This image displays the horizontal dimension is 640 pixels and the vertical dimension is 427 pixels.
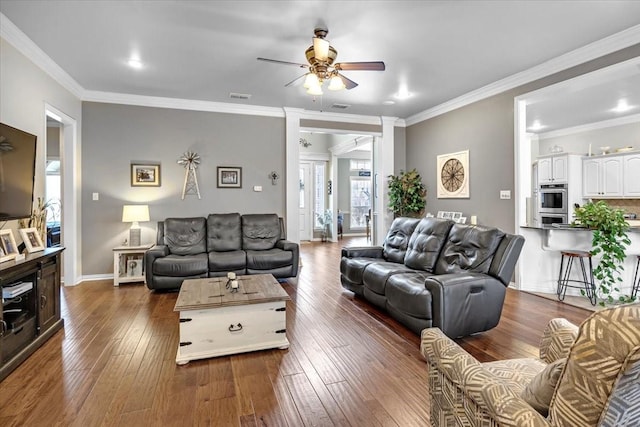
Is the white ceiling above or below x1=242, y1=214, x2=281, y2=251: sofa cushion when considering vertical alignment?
above

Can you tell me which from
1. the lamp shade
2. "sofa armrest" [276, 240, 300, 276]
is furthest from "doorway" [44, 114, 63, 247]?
"sofa armrest" [276, 240, 300, 276]

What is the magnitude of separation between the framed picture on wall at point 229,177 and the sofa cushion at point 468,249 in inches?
148

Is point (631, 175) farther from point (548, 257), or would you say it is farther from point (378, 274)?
point (378, 274)

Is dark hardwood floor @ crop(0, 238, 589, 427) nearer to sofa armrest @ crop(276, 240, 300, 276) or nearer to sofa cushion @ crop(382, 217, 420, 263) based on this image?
sofa cushion @ crop(382, 217, 420, 263)

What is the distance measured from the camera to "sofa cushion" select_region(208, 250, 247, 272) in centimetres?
457

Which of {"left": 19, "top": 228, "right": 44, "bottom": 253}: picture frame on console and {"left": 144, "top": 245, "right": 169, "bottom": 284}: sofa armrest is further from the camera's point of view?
{"left": 144, "top": 245, "right": 169, "bottom": 284}: sofa armrest

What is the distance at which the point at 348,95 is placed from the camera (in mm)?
5312


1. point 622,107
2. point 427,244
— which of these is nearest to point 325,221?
point 427,244

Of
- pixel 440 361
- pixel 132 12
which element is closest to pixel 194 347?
pixel 440 361

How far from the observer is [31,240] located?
307 centimetres

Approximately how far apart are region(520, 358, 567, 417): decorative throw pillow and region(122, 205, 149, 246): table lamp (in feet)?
16.8

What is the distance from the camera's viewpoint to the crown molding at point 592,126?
21.6 ft

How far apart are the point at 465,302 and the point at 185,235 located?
396cm

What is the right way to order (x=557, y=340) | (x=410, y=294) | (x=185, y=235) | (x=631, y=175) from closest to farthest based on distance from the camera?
1. (x=557, y=340)
2. (x=410, y=294)
3. (x=185, y=235)
4. (x=631, y=175)
